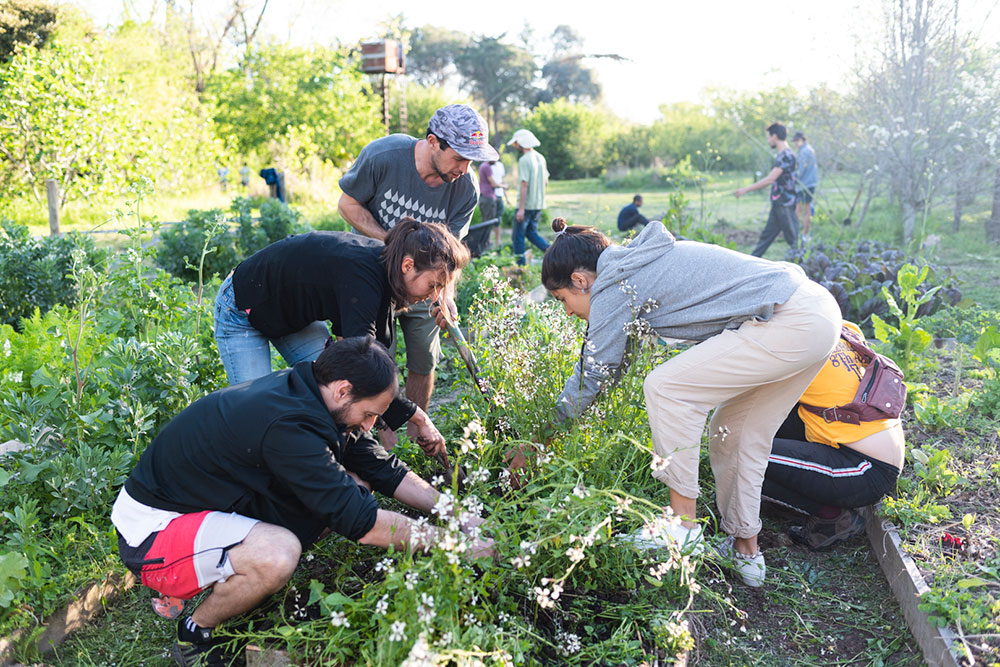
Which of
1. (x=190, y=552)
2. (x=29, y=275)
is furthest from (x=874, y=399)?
(x=29, y=275)

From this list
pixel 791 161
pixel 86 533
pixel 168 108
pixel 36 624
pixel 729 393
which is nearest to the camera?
pixel 36 624

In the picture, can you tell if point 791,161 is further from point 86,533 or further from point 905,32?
point 86,533

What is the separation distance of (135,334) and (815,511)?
3285 mm

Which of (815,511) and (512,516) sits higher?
(512,516)

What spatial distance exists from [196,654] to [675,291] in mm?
1963

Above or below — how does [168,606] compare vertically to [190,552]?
below

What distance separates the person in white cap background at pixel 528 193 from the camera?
9.30 meters

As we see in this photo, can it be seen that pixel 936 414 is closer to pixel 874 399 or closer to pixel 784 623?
pixel 874 399

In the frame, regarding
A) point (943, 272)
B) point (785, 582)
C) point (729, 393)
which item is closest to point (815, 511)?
point (785, 582)

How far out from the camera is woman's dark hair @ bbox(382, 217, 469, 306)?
2.59 metres

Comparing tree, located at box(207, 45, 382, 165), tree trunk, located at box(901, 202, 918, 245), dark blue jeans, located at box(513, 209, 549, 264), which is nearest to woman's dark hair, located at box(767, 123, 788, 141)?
tree trunk, located at box(901, 202, 918, 245)

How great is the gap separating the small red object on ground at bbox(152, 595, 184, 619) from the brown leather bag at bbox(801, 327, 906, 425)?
8.12 feet

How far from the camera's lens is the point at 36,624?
2377 mm

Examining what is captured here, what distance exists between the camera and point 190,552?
2.16 meters
